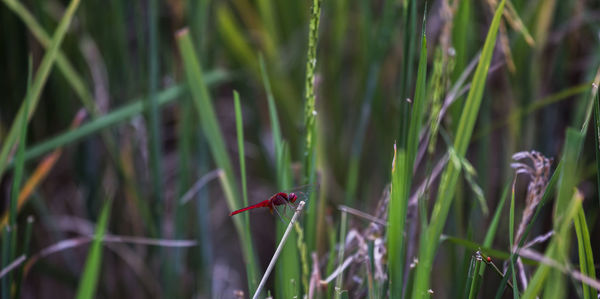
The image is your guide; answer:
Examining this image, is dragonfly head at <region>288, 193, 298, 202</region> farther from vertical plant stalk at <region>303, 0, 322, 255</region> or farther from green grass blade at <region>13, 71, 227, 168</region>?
green grass blade at <region>13, 71, 227, 168</region>

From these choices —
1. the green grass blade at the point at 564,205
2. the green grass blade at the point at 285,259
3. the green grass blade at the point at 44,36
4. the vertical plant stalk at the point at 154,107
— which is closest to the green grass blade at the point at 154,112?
the vertical plant stalk at the point at 154,107

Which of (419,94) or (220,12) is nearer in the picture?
(419,94)

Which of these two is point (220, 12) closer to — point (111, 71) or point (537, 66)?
point (111, 71)

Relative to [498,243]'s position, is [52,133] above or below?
above

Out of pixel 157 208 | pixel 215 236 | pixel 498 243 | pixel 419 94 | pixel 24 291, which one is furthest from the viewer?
pixel 215 236

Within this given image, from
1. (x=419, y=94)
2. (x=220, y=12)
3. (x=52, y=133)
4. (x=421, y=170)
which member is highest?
(x=220, y=12)

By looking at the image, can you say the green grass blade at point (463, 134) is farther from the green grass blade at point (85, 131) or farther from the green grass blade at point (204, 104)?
the green grass blade at point (85, 131)

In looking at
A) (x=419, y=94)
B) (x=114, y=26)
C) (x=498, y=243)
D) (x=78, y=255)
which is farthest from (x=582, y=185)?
(x=78, y=255)
